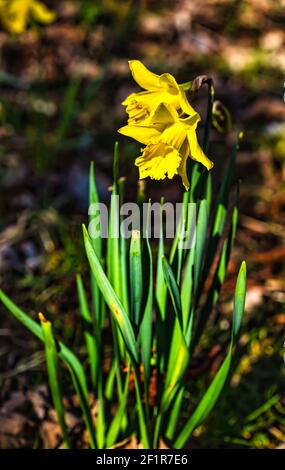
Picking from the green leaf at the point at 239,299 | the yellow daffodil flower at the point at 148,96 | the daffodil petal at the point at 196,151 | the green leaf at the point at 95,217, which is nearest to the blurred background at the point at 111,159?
the green leaf at the point at 239,299

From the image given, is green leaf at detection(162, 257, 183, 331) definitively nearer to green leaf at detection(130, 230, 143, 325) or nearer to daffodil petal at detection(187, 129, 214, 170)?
green leaf at detection(130, 230, 143, 325)

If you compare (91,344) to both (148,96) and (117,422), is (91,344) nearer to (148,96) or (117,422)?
(117,422)

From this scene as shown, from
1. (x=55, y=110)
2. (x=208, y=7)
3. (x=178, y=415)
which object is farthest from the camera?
(x=208, y=7)

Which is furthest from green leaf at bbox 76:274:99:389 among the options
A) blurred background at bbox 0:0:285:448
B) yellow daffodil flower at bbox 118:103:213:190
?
yellow daffodil flower at bbox 118:103:213:190

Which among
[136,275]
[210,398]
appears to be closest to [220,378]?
Result: [210,398]

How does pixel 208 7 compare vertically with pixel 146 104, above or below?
above
